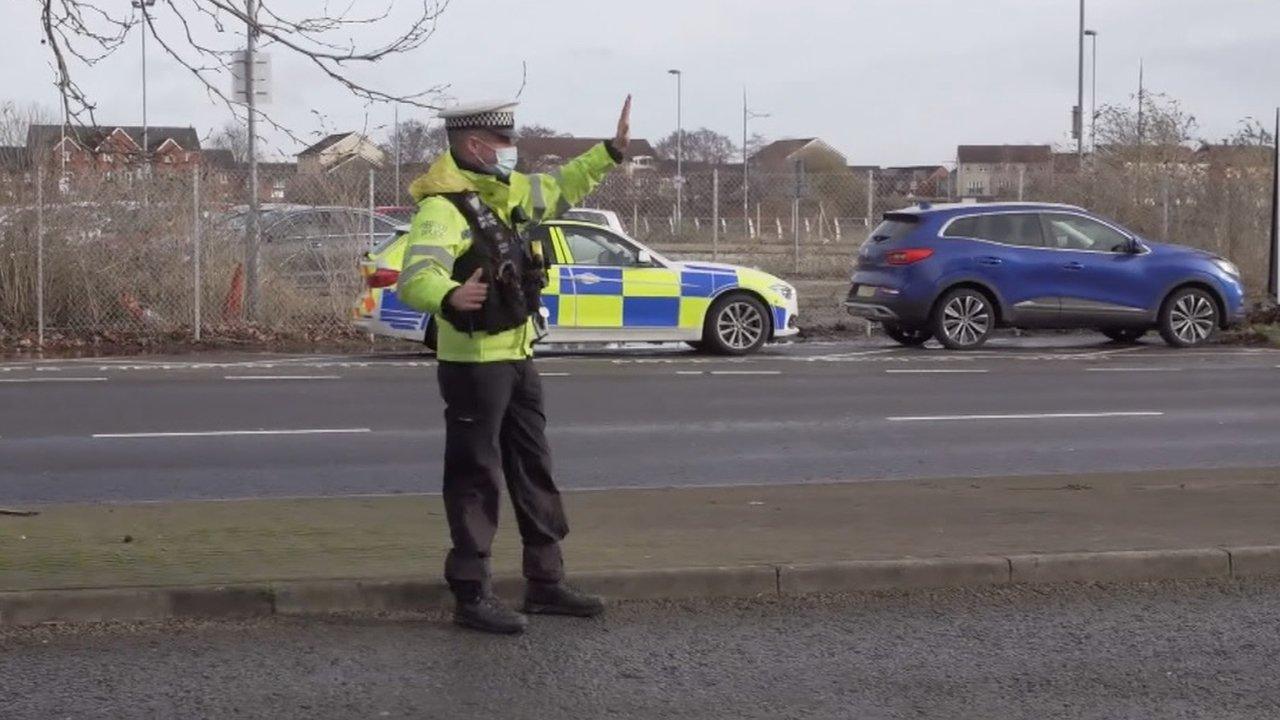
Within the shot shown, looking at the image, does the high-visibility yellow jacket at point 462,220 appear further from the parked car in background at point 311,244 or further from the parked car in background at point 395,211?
the parked car in background at point 395,211

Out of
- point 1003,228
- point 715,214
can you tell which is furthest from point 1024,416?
point 715,214

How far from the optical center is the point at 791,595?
6.84m

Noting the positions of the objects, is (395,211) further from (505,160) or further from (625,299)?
(505,160)

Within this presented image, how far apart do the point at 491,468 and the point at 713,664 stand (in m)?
1.03

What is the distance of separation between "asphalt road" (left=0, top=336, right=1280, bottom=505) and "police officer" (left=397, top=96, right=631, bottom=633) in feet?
11.1

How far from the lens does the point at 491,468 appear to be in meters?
6.19

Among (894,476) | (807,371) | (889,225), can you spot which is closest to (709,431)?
(894,476)

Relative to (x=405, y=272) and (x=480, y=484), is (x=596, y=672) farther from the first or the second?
(x=405, y=272)

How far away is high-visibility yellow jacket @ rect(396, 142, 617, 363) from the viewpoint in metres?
5.90

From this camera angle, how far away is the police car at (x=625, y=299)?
17.0 meters

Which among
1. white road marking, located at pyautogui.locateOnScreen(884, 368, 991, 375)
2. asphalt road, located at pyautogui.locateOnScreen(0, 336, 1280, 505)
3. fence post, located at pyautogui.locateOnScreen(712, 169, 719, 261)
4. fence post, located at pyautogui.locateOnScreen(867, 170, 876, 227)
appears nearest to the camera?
asphalt road, located at pyautogui.locateOnScreen(0, 336, 1280, 505)

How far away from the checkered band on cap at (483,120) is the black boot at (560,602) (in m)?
1.69

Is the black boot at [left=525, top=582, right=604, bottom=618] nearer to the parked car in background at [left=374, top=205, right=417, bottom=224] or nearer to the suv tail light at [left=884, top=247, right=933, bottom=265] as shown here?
the suv tail light at [left=884, top=247, right=933, bottom=265]

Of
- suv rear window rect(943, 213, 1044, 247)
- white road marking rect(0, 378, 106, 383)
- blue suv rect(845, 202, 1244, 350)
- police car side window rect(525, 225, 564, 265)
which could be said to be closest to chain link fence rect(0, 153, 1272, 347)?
blue suv rect(845, 202, 1244, 350)
